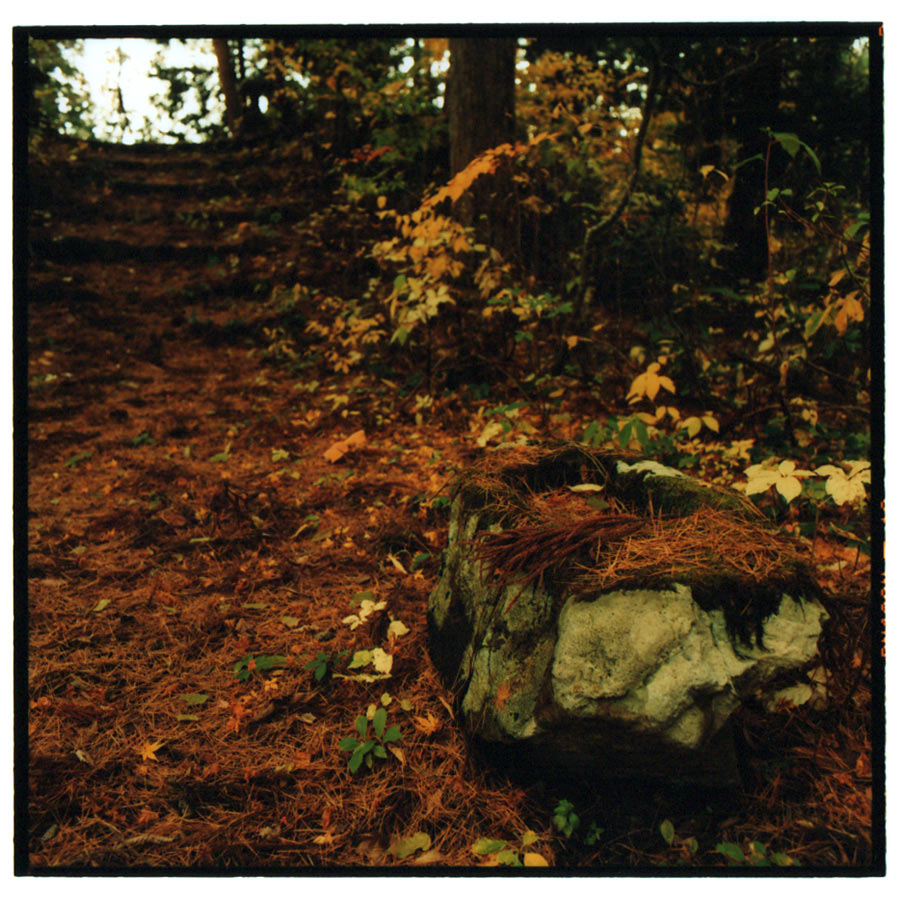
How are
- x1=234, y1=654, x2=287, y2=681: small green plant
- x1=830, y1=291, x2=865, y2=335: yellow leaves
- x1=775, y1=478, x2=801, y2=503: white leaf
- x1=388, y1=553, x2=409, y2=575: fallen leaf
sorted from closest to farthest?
1. x1=775, y1=478, x2=801, y2=503: white leaf
2. x1=234, y1=654, x2=287, y2=681: small green plant
3. x1=830, y1=291, x2=865, y2=335: yellow leaves
4. x1=388, y1=553, x2=409, y2=575: fallen leaf

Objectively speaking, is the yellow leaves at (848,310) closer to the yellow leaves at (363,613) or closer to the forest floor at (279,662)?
the forest floor at (279,662)

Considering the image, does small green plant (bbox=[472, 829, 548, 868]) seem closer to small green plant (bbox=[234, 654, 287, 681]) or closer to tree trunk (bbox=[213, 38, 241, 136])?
small green plant (bbox=[234, 654, 287, 681])

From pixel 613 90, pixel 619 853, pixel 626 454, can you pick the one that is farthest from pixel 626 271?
pixel 619 853

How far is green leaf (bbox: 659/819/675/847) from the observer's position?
57.3 inches

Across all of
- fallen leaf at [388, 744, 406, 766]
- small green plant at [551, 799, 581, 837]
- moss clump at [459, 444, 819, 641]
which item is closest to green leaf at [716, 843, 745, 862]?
small green plant at [551, 799, 581, 837]

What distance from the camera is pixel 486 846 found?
1503 millimetres

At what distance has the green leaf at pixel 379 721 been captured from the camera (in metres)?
1.74

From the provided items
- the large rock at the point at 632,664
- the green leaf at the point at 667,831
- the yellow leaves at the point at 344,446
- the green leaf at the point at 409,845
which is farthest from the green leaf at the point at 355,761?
the yellow leaves at the point at 344,446

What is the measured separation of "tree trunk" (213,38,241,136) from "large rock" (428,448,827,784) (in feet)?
22.2

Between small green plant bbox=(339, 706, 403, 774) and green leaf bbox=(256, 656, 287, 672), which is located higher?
green leaf bbox=(256, 656, 287, 672)

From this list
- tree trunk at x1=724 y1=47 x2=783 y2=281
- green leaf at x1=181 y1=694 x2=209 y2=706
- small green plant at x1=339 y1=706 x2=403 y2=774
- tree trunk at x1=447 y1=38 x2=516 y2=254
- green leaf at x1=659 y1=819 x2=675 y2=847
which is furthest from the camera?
tree trunk at x1=447 y1=38 x2=516 y2=254

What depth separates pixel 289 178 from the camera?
716 centimetres

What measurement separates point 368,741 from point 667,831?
0.84 meters

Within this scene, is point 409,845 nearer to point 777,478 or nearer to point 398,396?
point 777,478
